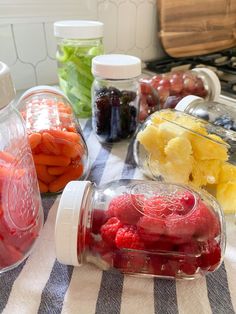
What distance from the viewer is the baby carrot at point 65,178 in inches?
16.3

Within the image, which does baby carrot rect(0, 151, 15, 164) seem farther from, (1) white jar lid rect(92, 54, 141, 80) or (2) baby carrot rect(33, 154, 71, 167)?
(1) white jar lid rect(92, 54, 141, 80)

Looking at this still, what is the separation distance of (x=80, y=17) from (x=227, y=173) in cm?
55

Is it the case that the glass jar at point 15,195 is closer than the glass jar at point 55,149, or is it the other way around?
the glass jar at point 15,195

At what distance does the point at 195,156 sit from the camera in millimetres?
398

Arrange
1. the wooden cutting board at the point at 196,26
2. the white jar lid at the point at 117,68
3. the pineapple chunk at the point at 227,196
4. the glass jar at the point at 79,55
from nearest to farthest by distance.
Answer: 1. the pineapple chunk at the point at 227,196
2. the white jar lid at the point at 117,68
3. the glass jar at the point at 79,55
4. the wooden cutting board at the point at 196,26

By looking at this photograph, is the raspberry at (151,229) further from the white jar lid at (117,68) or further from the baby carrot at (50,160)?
the white jar lid at (117,68)

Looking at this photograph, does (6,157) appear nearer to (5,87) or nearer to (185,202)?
(5,87)

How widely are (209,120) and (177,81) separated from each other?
0.55 feet

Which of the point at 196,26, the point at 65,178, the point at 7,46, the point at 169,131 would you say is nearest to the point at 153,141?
the point at 169,131

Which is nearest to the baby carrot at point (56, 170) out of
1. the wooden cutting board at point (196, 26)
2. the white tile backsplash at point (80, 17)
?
the white tile backsplash at point (80, 17)

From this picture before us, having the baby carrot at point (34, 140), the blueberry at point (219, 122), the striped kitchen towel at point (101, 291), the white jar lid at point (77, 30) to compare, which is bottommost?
the striped kitchen towel at point (101, 291)

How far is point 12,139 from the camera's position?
320mm

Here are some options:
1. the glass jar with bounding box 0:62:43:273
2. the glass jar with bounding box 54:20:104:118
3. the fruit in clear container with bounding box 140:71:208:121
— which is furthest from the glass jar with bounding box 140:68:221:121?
the glass jar with bounding box 0:62:43:273

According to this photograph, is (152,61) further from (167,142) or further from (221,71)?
(167,142)
